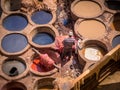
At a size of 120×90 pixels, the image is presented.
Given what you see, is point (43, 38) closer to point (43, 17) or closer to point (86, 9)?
point (43, 17)

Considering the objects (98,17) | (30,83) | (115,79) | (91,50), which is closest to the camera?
(115,79)

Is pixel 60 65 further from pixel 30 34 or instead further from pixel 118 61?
pixel 118 61

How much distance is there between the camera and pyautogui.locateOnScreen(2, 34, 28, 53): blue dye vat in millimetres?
5656

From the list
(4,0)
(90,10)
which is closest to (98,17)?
(90,10)

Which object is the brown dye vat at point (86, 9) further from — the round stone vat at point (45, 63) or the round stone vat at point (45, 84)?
the round stone vat at point (45, 84)

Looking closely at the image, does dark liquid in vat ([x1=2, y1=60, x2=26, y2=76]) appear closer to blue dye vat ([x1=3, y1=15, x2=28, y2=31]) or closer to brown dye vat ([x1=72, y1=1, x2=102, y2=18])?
blue dye vat ([x1=3, y1=15, x2=28, y2=31])

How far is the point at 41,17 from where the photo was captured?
620cm

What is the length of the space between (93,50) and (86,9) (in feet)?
3.12

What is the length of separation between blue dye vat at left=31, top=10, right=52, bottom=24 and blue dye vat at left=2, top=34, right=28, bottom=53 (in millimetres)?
476

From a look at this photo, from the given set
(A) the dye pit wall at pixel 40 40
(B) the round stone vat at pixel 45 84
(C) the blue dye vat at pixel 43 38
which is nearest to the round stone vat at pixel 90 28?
(A) the dye pit wall at pixel 40 40

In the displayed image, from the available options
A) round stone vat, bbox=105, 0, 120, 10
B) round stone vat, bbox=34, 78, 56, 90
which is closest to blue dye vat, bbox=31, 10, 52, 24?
round stone vat, bbox=105, 0, 120, 10

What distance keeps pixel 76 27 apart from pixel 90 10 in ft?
1.80

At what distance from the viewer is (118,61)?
14.3ft

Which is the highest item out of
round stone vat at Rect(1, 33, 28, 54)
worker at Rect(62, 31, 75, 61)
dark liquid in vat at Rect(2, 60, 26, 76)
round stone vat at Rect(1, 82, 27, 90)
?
round stone vat at Rect(1, 33, 28, 54)
